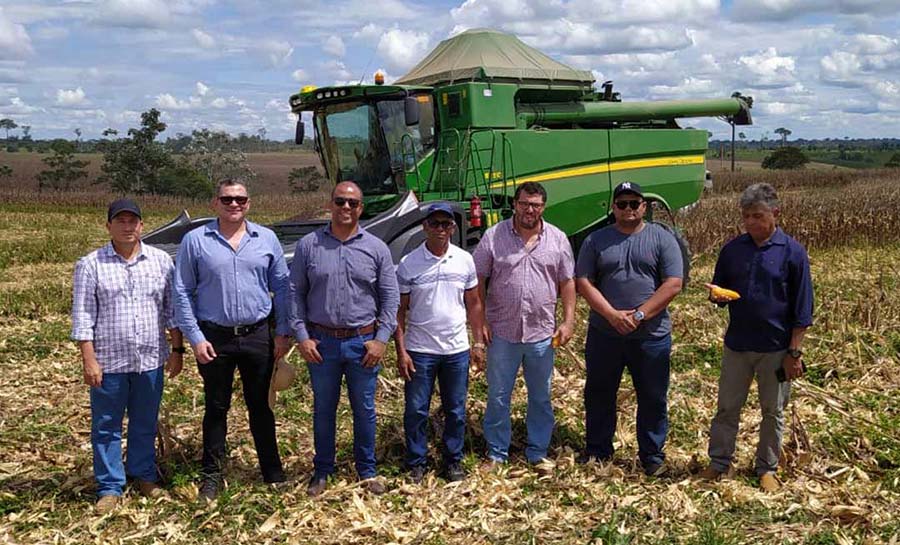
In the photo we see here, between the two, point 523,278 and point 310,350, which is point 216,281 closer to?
point 310,350

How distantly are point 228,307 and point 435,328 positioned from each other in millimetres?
1190

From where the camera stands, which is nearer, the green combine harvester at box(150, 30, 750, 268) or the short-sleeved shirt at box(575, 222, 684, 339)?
the short-sleeved shirt at box(575, 222, 684, 339)

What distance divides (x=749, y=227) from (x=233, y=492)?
3.36m

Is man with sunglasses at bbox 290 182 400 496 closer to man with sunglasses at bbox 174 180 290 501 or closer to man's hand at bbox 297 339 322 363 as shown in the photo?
man's hand at bbox 297 339 322 363

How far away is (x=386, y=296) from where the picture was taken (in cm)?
469

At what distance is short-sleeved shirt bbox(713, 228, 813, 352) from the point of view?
178 inches

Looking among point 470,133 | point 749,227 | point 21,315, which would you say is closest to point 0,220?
point 21,315

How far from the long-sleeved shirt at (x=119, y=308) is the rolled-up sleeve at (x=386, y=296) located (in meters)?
1.19

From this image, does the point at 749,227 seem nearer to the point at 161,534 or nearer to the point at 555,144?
the point at 161,534

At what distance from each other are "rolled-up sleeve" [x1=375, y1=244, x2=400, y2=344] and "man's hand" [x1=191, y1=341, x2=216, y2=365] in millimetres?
926

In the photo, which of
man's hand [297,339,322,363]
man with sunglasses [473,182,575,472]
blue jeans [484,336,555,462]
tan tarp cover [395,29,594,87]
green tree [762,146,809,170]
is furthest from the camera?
green tree [762,146,809,170]

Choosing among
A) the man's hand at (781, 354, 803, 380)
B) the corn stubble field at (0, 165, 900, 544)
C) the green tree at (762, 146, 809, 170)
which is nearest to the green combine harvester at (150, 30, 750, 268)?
the corn stubble field at (0, 165, 900, 544)

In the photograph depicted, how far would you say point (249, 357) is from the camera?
4.66 m

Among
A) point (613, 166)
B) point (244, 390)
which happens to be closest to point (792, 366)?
point (244, 390)
